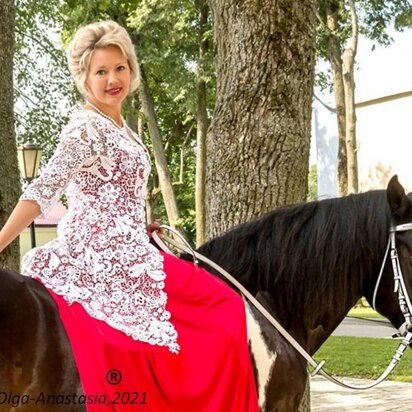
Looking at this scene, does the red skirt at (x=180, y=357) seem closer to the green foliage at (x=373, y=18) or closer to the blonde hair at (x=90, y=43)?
the blonde hair at (x=90, y=43)

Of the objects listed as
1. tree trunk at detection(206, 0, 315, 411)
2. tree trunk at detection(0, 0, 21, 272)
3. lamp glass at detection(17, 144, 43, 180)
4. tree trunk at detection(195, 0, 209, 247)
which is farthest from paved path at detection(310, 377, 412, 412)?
tree trunk at detection(195, 0, 209, 247)

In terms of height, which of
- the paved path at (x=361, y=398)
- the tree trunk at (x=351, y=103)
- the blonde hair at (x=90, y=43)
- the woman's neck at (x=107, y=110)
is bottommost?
the paved path at (x=361, y=398)

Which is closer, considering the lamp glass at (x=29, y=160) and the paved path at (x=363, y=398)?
the paved path at (x=363, y=398)

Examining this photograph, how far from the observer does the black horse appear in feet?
11.0

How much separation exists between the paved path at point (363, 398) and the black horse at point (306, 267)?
505 cm

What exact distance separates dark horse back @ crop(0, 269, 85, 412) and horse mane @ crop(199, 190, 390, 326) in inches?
35.6

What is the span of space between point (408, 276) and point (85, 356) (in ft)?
4.48

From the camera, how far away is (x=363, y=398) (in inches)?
357

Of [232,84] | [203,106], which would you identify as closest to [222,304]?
[232,84]

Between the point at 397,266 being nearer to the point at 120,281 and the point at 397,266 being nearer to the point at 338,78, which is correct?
the point at 120,281

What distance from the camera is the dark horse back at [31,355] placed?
9.29ft

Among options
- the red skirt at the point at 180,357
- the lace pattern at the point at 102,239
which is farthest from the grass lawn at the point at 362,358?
the lace pattern at the point at 102,239

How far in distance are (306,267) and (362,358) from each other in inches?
350

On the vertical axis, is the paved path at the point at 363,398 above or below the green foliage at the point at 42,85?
below
